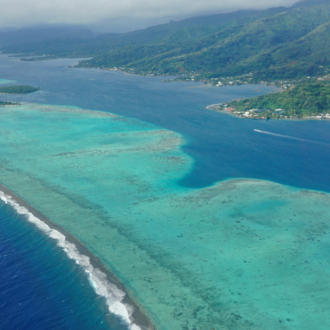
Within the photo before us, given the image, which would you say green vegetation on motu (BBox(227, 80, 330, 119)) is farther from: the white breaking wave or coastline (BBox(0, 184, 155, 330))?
the white breaking wave

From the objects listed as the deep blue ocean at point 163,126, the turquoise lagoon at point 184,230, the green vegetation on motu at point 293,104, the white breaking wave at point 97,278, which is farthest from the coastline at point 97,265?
the green vegetation on motu at point 293,104

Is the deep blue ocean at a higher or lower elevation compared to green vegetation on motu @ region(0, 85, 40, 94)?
lower

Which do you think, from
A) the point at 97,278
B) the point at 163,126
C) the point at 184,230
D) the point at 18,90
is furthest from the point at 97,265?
the point at 18,90

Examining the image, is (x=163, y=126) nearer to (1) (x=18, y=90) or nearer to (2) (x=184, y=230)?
(2) (x=184, y=230)

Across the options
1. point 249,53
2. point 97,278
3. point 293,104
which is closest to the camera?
point 97,278

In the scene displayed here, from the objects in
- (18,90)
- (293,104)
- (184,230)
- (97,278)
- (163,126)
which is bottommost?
(97,278)

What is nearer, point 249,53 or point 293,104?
point 293,104

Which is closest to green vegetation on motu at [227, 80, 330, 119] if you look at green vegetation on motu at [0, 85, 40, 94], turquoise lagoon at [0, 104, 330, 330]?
turquoise lagoon at [0, 104, 330, 330]
